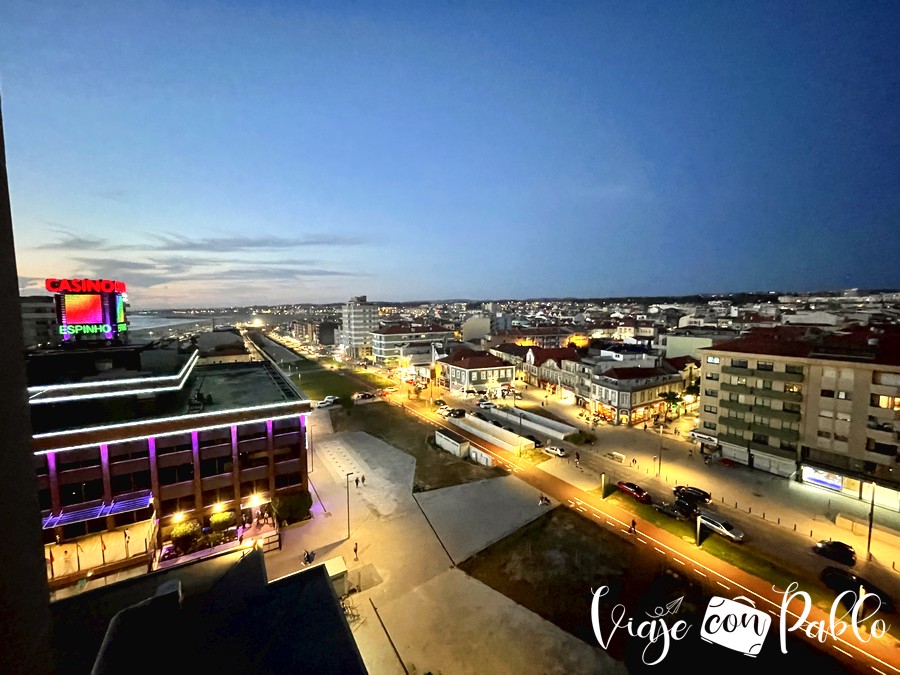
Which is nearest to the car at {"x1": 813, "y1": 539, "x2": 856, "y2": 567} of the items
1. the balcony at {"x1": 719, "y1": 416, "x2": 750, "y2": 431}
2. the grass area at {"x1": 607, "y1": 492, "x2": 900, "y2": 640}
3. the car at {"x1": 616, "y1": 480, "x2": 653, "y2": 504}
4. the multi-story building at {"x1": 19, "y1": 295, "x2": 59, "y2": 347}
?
the grass area at {"x1": 607, "y1": 492, "x2": 900, "y2": 640}

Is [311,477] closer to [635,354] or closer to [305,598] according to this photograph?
[305,598]

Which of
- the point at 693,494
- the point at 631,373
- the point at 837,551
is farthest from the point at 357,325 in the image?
the point at 837,551

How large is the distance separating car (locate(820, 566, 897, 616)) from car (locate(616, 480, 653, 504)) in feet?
39.1

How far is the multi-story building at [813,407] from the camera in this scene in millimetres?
35969

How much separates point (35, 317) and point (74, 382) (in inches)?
3603

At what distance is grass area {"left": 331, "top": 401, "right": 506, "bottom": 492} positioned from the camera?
142ft

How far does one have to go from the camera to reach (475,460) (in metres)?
48.0

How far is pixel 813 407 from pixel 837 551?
1612 centimetres

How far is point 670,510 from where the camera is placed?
113 ft

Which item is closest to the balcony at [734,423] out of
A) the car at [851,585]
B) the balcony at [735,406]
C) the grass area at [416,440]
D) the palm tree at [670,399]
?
the balcony at [735,406]

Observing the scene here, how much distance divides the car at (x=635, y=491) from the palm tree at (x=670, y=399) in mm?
23961

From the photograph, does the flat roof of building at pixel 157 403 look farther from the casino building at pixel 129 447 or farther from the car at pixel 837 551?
the car at pixel 837 551

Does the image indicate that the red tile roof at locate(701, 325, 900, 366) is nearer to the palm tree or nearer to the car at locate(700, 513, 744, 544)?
the palm tree

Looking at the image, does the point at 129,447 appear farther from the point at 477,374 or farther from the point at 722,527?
the point at 477,374
